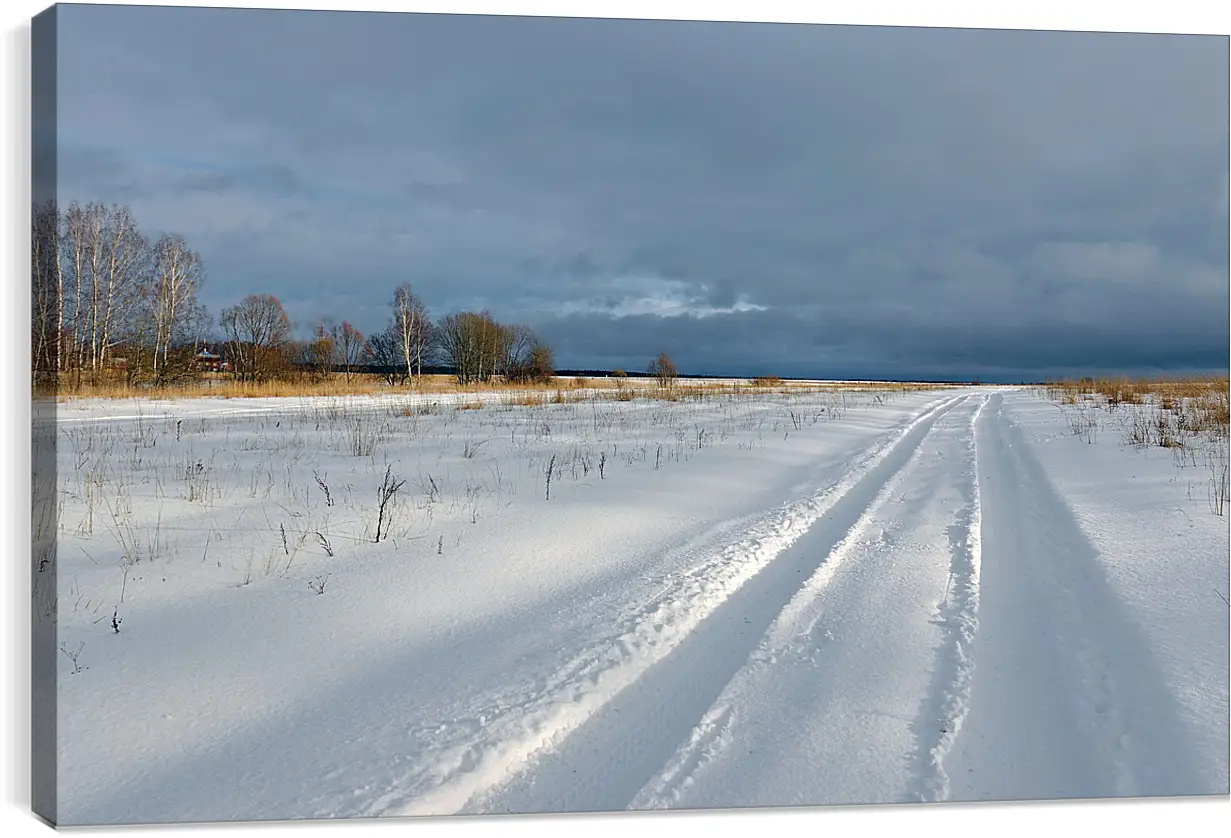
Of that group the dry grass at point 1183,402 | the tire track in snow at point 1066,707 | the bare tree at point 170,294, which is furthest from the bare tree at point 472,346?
the tire track in snow at point 1066,707

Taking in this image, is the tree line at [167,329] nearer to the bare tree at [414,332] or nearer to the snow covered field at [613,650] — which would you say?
the bare tree at [414,332]

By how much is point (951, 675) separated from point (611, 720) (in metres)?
1.46

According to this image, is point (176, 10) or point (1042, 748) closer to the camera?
point (1042, 748)

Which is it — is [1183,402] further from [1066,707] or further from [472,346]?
[472,346]

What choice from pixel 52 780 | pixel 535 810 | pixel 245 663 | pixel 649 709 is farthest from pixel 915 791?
pixel 52 780

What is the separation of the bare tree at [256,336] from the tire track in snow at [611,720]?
19111 mm

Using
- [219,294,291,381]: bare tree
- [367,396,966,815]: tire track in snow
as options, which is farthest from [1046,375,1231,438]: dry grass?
[219,294,291,381]: bare tree

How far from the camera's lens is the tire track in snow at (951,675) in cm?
231

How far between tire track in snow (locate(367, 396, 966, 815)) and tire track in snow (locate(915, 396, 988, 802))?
0.73 m

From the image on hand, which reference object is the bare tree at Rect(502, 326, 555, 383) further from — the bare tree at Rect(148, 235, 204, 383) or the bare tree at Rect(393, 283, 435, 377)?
the bare tree at Rect(148, 235, 204, 383)

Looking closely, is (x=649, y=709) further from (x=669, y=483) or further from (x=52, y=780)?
(x=669, y=483)

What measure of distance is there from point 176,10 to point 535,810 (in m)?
4.75

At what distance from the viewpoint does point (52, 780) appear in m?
2.81

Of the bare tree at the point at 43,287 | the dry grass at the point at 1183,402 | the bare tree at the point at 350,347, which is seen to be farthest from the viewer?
the bare tree at the point at 350,347
